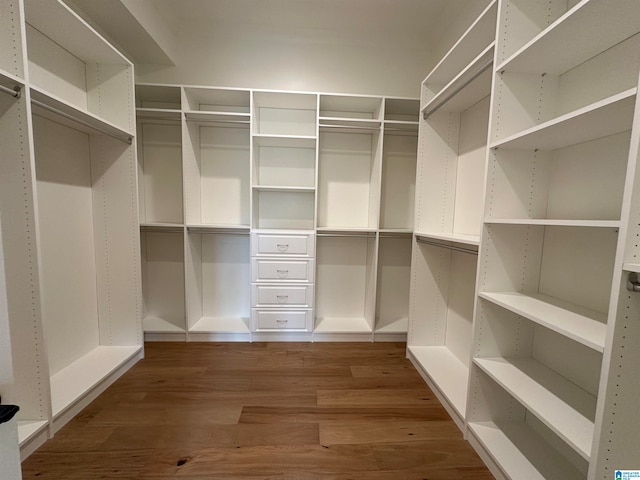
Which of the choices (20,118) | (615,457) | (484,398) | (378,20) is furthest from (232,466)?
(378,20)

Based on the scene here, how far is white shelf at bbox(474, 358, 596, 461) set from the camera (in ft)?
3.06

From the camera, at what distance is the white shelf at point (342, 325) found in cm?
249

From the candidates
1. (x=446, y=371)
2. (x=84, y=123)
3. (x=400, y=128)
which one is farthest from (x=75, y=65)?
(x=446, y=371)

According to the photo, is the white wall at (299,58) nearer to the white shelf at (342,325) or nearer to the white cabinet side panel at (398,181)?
the white cabinet side panel at (398,181)

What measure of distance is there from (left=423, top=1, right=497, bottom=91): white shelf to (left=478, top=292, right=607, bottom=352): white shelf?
55.2 inches

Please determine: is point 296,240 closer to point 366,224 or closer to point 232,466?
point 366,224

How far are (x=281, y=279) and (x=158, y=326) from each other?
4.15 feet

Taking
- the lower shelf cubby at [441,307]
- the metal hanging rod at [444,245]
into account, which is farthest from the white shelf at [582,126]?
the lower shelf cubby at [441,307]

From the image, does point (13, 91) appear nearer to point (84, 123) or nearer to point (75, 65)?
point (84, 123)

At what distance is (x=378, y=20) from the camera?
229 centimetres

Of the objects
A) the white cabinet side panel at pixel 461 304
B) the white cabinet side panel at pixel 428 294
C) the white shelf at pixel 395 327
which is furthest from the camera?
the white shelf at pixel 395 327

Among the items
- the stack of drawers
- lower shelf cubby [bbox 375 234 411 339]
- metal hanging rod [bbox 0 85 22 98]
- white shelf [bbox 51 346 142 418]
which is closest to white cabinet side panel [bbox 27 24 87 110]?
metal hanging rod [bbox 0 85 22 98]

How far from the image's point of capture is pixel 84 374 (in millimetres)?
1734

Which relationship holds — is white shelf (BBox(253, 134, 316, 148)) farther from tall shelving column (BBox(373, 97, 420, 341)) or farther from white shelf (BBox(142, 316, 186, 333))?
white shelf (BBox(142, 316, 186, 333))
